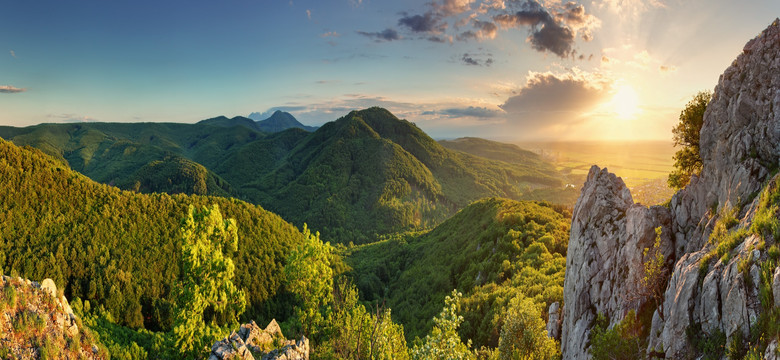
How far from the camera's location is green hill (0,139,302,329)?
277 feet

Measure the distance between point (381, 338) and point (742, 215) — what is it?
2450 cm

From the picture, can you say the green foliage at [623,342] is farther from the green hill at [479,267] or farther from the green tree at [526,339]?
the green hill at [479,267]

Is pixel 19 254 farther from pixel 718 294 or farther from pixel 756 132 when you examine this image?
pixel 756 132

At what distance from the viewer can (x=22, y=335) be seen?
3256cm

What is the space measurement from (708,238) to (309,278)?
3579 cm

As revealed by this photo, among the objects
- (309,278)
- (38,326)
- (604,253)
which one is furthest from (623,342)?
(38,326)

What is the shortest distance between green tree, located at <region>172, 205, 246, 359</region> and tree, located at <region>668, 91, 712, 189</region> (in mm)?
47512

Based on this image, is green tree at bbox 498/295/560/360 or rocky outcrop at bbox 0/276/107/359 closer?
rocky outcrop at bbox 0/276/107/359

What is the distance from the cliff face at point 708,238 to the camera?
15641 millimetres

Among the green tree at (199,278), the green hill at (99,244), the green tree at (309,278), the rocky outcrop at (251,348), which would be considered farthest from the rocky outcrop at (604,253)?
the green hill at (99,244)

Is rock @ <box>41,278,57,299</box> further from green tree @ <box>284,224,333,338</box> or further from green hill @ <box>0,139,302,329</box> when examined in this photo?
green hill @ <box>0,139,302,329</box>

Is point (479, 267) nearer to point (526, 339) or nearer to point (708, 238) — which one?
point (526, 339)

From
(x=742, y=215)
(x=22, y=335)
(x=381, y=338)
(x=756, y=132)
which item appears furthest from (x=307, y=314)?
(x=756, y=132)

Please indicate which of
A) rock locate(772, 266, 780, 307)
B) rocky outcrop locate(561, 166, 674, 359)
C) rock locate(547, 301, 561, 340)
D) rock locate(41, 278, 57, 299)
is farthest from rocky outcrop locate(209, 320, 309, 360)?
rock locate(772, 266, 780, 307)
